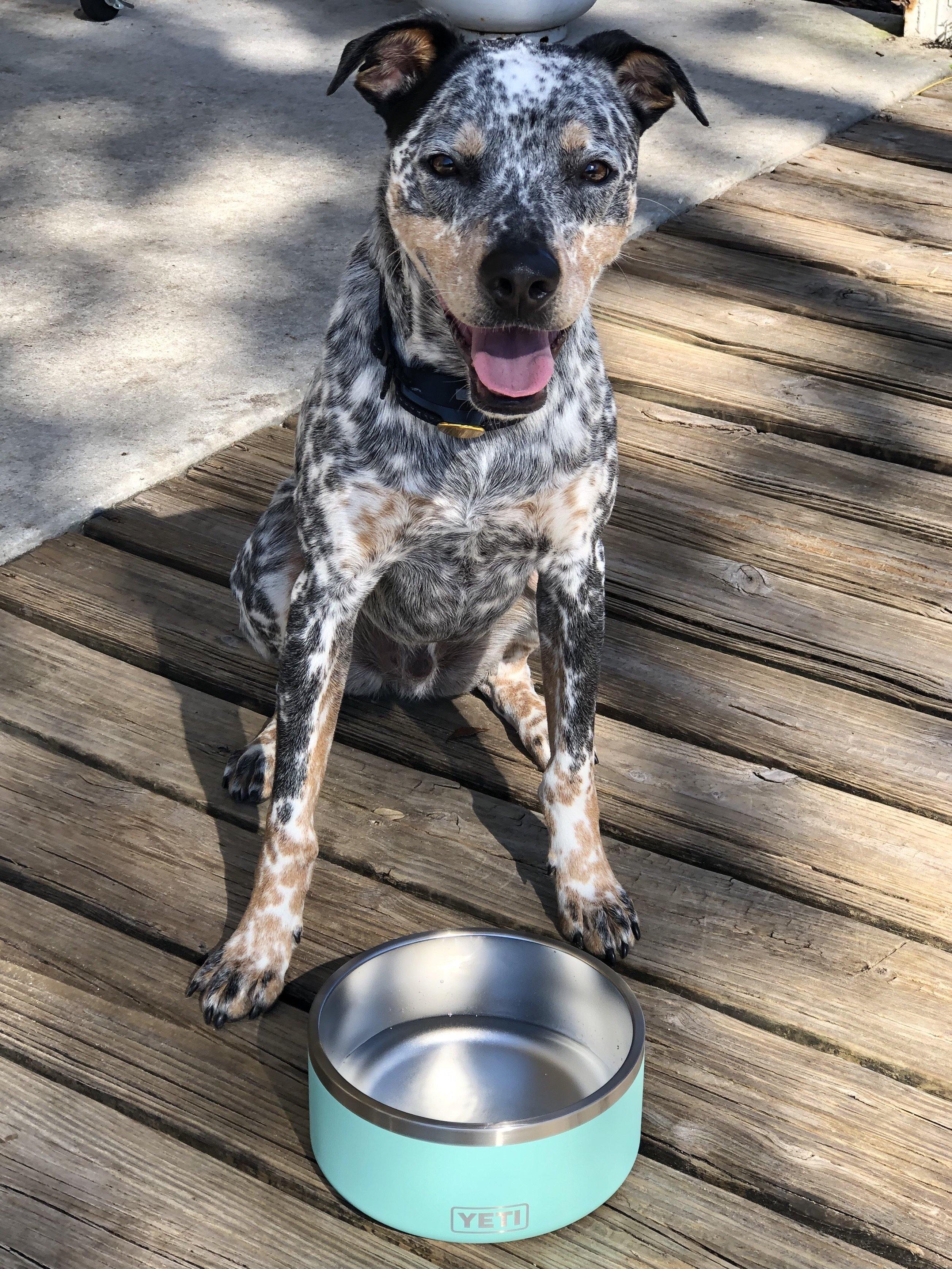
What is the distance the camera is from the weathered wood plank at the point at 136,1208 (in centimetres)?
181

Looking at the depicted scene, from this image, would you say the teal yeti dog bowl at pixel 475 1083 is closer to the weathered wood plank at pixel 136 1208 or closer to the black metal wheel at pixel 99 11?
the weathered wood plank at pixel 136 1208

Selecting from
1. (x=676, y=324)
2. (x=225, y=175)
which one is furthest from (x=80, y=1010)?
(x=225, y=175)

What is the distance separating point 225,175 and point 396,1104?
12.2ft

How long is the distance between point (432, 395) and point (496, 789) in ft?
2.54

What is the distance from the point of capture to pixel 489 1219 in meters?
1.76

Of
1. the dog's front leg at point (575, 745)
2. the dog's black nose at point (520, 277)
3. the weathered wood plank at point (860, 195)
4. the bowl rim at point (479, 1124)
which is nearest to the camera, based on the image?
the bowl rim at point (479, 1124)

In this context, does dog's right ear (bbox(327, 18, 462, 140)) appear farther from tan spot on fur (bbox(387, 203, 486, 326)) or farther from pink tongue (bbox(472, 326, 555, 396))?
pink tongue (bbox(472, 326, 555, 396))

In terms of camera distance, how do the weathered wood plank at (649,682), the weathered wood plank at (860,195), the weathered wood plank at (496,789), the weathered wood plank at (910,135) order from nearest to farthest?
the weathered wood plank at (496,789) < the weathered wood plank at (649,682) < the weathered wood plank at (860,195) < the weathered wood plank at (910,135)

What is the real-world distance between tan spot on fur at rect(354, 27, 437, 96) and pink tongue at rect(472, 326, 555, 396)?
0.43m

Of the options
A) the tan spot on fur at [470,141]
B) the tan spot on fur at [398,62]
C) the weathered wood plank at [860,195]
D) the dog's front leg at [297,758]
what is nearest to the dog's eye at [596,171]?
the tan spot on fur at [470,141]

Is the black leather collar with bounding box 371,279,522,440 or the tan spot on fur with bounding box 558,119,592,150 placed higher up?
the tan spot on fur with bounding box 558,119,592,150

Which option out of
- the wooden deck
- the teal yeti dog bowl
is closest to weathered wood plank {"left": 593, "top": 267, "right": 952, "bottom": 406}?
the wooden deck

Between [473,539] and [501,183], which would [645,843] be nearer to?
[473,539]

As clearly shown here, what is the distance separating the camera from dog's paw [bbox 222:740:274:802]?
2.56 m
